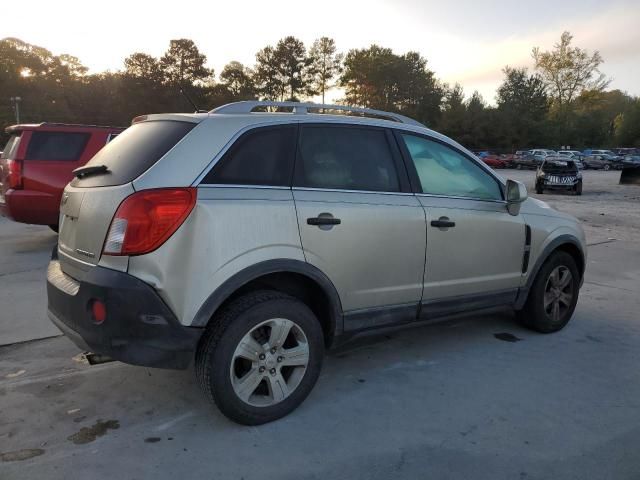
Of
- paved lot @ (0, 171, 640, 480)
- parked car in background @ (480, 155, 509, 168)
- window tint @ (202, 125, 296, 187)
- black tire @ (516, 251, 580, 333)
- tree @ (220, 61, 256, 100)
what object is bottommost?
parked car in background @ (480, 155, 509, 168)

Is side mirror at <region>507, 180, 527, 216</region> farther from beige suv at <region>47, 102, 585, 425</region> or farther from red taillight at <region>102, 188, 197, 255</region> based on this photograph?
red taillight at <region>102, 188, 197, 255</region>

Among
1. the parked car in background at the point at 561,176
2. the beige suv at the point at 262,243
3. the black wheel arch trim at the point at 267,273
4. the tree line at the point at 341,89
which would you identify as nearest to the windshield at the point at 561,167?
the parked car in background at the point at 561,176

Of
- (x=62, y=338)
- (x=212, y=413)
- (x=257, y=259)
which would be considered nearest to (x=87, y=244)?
(x=257, y=259)

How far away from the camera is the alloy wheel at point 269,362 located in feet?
9.80

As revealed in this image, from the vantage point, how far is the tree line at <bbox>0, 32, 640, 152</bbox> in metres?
63.7

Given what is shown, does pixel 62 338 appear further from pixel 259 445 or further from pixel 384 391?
pixel 384 391

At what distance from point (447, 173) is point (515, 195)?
61 centimetres

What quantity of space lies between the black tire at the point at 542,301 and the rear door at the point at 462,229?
1.04 ft

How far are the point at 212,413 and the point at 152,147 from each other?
5.18 feet

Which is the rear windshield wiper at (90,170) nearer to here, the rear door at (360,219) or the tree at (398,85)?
the rear door at (360,219)

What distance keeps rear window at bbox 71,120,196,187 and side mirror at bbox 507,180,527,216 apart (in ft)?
8.14

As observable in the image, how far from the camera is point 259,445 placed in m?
2.89

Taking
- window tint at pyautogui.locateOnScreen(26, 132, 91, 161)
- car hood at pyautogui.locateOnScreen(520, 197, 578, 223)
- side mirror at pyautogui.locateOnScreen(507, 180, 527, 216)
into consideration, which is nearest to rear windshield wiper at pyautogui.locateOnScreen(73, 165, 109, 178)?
side mirror at pyautogui.locateOnScreen(507, 180, 527, 216)

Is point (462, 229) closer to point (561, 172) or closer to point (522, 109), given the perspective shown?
point (561, 172)
